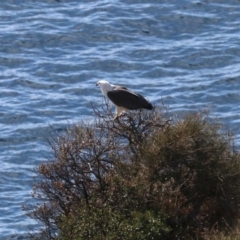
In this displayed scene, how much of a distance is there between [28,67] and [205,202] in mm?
12287

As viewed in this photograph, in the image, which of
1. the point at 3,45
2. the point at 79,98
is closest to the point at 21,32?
the point at 3,45

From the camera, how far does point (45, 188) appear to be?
35.0ft

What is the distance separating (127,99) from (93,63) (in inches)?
426

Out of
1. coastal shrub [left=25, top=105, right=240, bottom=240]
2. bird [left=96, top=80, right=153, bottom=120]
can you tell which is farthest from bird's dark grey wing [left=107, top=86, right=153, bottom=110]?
coastal shrub [left=25, top=105, right=240, bottom=240]

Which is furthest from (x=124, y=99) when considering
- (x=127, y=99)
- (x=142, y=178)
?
(x=142, y=178)

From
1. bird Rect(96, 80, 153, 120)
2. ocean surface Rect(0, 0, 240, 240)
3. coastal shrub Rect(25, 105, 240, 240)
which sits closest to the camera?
coastal shrub Rect(25, 105, 240, 240)

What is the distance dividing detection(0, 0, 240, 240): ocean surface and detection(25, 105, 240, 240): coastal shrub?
5.88 meters

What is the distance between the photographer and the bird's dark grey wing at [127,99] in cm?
1140

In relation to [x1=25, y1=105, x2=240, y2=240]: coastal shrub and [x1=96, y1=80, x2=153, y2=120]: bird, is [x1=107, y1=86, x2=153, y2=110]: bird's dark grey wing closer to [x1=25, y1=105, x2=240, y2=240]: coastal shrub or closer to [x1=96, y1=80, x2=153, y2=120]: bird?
[x1=96, y1=80, x2=153, y2=120]: bird

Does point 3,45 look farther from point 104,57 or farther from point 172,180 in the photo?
point 172,180

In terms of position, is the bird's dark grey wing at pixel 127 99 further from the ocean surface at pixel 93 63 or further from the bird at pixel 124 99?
the ocean surface at pixel 93 63

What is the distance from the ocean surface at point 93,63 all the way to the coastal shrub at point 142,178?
5.88 metres

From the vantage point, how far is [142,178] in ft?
34.3

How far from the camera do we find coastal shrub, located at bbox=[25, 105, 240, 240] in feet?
33.9
